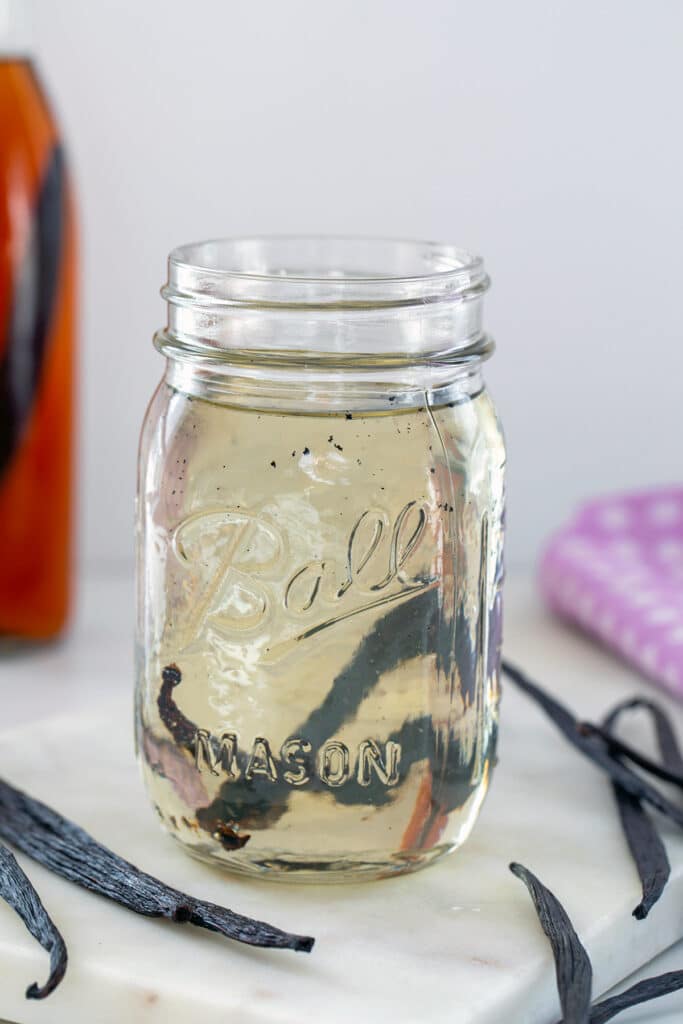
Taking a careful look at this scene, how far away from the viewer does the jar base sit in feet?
2.42

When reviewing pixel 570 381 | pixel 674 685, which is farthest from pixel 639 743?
pixel 570 381

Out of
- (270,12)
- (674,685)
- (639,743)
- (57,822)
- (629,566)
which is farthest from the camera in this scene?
(270,12)

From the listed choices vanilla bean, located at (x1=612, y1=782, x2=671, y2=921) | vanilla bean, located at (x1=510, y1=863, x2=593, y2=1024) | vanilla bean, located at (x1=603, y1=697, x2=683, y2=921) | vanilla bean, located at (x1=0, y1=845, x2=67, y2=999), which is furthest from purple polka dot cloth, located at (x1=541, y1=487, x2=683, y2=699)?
vanilla bean, located at (x1=0, y1=845, x2=67, y2=999)

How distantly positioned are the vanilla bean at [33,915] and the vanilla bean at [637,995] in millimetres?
241

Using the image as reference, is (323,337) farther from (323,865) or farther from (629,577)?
(629,577)

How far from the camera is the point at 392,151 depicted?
1405 mm

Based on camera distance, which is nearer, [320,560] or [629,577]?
[320,560]

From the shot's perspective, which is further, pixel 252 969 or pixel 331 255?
pixel 331 255

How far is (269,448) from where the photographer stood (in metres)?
0.71

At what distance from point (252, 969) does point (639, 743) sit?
432 millimetres

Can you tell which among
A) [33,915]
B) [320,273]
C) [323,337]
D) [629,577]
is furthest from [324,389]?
[629,577]

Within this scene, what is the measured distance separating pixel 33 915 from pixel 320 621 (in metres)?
0.19

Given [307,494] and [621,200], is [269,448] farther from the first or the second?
[621,200]

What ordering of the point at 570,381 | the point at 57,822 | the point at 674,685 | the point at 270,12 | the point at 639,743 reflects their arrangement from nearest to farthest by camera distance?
1. the point at 57,822
2. the point at 639,743
3. the point at 674,685
4. the point at 270,12
5. the point at 570,381
